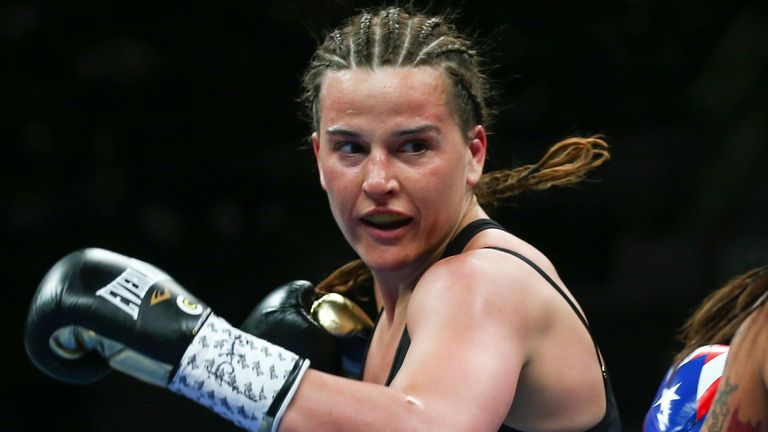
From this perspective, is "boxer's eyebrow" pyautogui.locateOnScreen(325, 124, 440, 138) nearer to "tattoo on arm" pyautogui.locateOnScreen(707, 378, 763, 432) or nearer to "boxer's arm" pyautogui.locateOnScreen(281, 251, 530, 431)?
"boxer's arm" pyautogui.locateOnScreen(281, 251, 530, 431)

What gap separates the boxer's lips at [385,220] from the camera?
174 centimetres

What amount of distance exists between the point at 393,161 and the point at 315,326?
0.54m

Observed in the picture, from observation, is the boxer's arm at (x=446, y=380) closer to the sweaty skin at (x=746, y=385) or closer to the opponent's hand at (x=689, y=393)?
the sweaty skin at (x=746, y=385)

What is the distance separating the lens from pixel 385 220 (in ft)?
5.73

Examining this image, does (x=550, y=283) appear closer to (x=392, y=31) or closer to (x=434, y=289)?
(x=434, y=289)

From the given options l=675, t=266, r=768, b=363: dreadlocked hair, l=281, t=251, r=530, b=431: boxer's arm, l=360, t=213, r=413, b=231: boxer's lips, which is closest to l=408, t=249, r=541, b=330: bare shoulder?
l=281, t=251, r=530, b=431: boxer's arm

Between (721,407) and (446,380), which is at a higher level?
(446,380)

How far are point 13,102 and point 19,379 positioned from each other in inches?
50.7

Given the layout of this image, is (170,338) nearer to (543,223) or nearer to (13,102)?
(543,223)

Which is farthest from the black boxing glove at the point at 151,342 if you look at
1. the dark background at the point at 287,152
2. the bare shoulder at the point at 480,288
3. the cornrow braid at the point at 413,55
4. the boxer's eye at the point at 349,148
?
the dark background at the point at 287,152

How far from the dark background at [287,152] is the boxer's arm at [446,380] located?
274 centimetres

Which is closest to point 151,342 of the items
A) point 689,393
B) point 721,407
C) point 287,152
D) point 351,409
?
point 351,409

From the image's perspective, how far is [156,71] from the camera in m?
4.82

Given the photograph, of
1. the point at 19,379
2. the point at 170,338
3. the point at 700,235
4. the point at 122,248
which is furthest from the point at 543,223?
the point at 170,338
